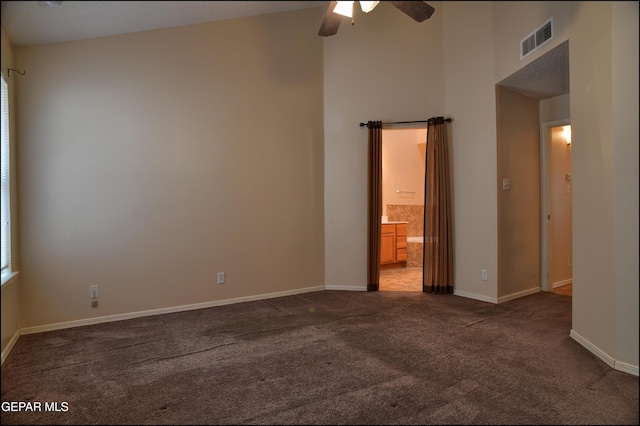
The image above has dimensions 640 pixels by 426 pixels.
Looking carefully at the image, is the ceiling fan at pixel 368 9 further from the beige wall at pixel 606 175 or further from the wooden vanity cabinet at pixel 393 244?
the wooden vanity cabinet at pixel 393 244

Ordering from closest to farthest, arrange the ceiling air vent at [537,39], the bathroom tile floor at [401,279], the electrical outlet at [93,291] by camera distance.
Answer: the ceiling air vent at [537,39], the electrical outlet at [93,291], the bathroom tile floor at [401,279]

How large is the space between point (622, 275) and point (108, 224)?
381 cm

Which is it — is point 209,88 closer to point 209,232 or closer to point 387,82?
point 209,232

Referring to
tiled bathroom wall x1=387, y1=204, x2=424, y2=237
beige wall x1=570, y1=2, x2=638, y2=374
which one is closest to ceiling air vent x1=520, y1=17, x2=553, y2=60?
beige wall x1=570, y1=2, x2=638, y2=374

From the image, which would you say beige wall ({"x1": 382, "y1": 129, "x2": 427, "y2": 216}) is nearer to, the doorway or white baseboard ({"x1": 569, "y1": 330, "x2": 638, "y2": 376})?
the doorway

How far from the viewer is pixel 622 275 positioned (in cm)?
200

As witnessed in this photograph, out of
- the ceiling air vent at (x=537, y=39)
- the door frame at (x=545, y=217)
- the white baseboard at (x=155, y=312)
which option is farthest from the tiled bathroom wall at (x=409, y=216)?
the ceiling air vent at (x=537, y=39)

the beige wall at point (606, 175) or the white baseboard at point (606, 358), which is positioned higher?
the beige wall at point (606, 175)

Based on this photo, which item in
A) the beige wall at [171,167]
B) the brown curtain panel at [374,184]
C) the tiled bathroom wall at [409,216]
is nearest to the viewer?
the beige wall at [171,167]

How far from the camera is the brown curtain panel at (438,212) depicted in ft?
13.5

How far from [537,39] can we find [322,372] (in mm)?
3041

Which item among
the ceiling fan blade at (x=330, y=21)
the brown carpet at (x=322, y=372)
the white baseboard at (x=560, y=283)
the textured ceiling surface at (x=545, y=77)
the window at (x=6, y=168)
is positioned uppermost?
the ceiling fan blade at (x=330, y=21)

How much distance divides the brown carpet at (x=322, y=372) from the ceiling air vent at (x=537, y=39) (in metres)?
2.31

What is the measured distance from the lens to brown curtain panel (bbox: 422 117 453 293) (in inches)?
162
